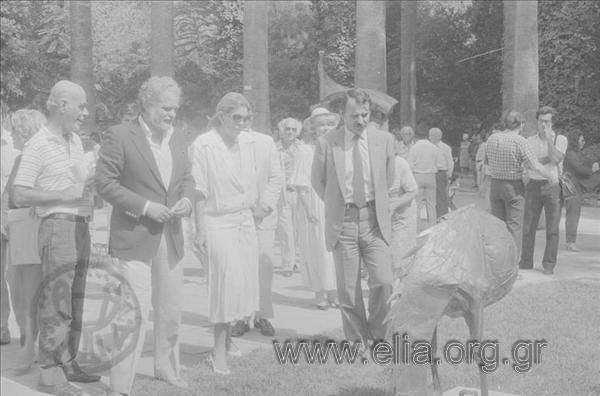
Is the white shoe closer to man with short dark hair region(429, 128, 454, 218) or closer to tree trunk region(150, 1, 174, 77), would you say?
man with short dark hair region(429, 128, 454, 218)

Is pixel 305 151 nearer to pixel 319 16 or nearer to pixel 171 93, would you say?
pixel 171 93

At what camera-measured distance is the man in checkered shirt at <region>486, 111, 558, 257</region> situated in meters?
10.3

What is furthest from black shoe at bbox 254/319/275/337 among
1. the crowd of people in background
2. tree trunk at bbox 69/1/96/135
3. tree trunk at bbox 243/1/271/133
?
tree trunk at bbox 69/1/96/135

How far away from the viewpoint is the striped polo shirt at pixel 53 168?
5785mm

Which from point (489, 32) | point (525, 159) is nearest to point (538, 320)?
point (525, 159)

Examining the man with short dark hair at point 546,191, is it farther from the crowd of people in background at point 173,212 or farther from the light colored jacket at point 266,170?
the light colored jacket at point 266,170

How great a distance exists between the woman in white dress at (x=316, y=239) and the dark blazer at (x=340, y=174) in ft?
5.60

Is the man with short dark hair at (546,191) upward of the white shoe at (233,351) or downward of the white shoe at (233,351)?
upward

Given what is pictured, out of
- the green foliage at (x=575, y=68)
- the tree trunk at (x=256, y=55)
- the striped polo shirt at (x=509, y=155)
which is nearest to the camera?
the striped polo shirt at (x=509, y=155)

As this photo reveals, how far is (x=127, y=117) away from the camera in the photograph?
8836mm

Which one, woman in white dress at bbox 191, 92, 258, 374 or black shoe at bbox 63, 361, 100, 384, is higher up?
woman in white dress at bbox 191, 92, 258, 374

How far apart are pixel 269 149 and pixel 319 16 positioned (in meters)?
35.7

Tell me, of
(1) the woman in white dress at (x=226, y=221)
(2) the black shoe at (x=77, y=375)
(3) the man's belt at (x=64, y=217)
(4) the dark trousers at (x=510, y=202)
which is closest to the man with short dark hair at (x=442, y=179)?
(4) the dark trousers at (x=510, y=202)

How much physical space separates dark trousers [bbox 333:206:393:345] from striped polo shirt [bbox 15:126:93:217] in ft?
6.51
